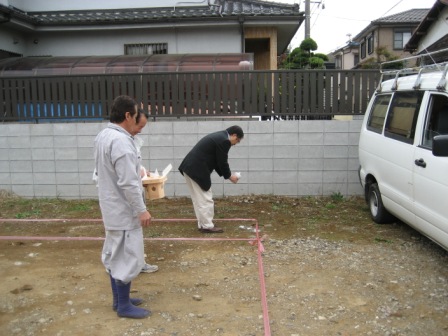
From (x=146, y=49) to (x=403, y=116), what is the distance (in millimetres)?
7914

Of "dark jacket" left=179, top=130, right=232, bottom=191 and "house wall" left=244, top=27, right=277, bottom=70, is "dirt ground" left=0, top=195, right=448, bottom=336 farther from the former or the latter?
"house wall" left=244, top=27, right=277, bottom=70

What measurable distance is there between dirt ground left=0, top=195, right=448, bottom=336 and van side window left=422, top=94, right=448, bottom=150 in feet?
4.35

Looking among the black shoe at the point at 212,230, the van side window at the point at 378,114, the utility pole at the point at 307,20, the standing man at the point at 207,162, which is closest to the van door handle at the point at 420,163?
the van side window at the point at 378,114

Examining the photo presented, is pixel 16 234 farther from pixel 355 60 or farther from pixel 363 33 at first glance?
pixel 355 60

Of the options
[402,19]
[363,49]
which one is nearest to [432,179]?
[402,19]

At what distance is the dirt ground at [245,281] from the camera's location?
3.45 metres

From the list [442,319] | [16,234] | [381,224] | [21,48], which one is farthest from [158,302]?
[21,48]

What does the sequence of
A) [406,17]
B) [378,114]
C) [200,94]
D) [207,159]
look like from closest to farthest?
[207,159]
[378,114]
[200,94]
[406,17]

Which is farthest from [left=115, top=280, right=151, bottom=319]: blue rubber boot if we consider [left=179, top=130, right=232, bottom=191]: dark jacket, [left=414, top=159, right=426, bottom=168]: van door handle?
[left=414, top=159, right=426, bottom=168]: van door handle

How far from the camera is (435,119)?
458 cm

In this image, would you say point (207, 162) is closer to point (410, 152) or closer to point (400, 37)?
point (410, 152)

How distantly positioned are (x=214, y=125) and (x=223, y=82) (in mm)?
754

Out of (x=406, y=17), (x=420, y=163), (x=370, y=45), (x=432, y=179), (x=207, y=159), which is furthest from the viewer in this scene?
(x=370, y=45)

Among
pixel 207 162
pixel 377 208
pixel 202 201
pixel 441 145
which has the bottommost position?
pixel 377 208
